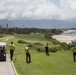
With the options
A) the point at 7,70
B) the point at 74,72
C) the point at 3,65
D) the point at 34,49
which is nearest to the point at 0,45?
the point at 3,65

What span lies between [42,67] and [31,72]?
2.68 meters

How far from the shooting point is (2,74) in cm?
2109

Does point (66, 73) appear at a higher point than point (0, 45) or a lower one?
lower

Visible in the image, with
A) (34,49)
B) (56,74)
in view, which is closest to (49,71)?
(56,74)

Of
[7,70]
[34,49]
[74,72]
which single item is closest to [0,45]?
[7,70]

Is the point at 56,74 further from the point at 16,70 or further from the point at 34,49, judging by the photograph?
the point at 34,49

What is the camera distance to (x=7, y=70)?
902 inches

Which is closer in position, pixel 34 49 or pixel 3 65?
pixel 3 65

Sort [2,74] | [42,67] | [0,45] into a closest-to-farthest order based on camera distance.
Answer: [2,74] < [42,67] < [0,45]

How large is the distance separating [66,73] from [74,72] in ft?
2.92

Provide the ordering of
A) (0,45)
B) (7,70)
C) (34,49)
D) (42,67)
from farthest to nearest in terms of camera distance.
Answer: (34,49) → (0,45) → (42,67) → (7,70)

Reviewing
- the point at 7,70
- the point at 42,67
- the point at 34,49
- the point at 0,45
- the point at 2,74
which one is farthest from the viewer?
the point at 34,49

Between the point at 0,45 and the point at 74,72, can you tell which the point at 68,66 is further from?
the point at 0,45

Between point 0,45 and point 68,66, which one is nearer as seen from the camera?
point 68,66
